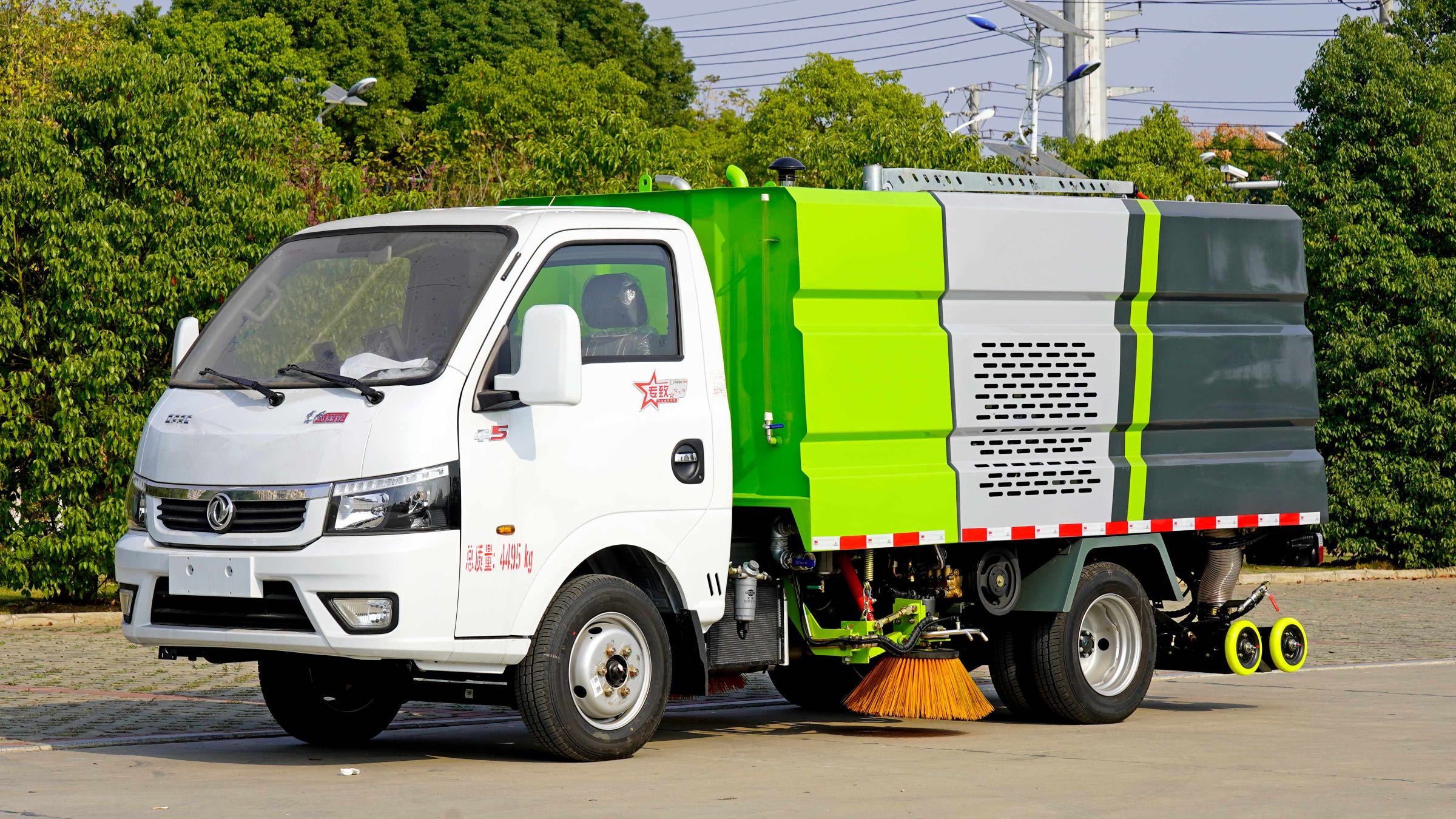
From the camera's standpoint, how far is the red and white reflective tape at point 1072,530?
9766 millimetres

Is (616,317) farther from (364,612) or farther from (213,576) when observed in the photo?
(213,576)

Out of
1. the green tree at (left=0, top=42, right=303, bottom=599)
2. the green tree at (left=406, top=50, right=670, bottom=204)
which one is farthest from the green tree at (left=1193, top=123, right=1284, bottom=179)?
the green tree at (left=0, top=42, right=303, bottom=599)

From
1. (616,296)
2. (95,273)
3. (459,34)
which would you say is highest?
(459,34)

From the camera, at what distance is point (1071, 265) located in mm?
10797

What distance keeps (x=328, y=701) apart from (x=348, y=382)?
2.26 m

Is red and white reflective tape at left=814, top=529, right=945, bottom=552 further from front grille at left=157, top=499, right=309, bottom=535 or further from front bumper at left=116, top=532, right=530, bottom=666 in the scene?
front grille at left=157, top=499, right=309, bottom=535

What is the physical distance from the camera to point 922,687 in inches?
411

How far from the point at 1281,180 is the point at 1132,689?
16531 millimetres

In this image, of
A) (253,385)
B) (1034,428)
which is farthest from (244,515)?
(1034,428)

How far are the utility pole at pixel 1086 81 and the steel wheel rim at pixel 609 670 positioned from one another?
56106 millimetres

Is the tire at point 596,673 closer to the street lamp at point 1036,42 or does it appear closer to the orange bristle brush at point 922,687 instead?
the orange bristle brush at point 922,687

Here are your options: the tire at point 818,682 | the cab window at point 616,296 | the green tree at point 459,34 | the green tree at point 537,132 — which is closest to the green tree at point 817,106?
the green tree at point 537,132

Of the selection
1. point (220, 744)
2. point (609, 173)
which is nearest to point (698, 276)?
point (220, 744)

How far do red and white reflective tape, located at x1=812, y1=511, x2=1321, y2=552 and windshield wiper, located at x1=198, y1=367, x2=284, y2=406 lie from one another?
253 centimetres
